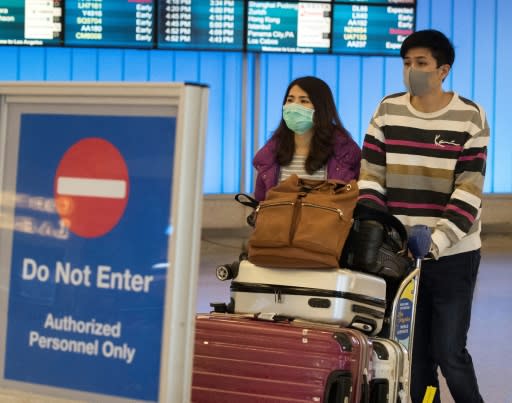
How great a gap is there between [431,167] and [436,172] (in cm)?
2

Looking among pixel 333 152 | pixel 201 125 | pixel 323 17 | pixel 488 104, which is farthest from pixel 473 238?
pixel 488 104

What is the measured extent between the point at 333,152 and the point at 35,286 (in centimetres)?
161

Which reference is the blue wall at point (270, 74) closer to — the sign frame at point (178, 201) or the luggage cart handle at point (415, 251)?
the luggage cart handle at point (415, 251)

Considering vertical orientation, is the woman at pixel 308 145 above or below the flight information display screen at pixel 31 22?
below

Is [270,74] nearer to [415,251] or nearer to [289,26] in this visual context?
[289,26]

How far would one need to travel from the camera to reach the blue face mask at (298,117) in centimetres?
341

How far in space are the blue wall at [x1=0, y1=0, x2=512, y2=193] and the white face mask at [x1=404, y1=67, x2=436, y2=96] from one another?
19.4 feet

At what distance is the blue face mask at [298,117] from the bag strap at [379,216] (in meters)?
0.63

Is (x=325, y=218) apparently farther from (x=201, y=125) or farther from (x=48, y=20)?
(x=48, y=20)

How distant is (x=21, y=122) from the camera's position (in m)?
2.09

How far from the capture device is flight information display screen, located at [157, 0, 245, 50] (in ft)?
27.7

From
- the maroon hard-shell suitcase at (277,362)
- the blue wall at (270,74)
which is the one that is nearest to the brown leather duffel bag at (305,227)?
the maroon hard-shell suitcase at (277,362)

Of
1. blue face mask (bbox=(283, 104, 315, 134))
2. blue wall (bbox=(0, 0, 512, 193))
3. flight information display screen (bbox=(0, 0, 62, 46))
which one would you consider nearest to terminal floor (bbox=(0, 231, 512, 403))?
blue wall (bbox=(0, 0, 512, 193))

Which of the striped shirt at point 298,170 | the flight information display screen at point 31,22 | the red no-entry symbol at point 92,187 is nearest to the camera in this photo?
the red no-entry symbol at point 92,187
